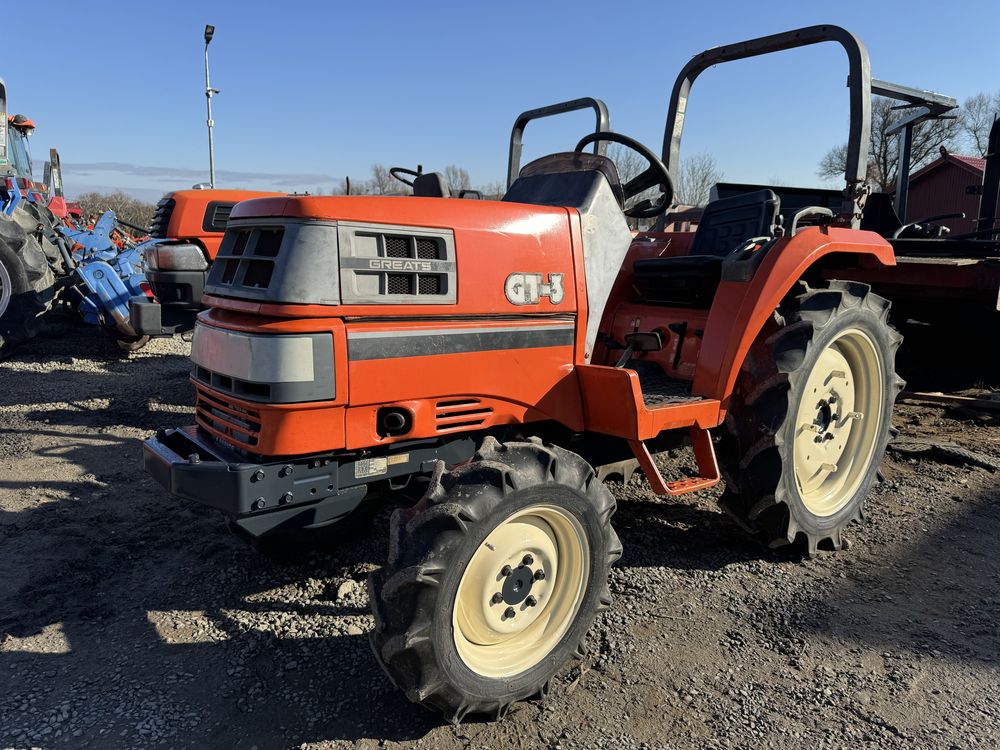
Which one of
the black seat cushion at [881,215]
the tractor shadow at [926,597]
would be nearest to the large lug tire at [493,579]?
the tractor shadow at [926,597]

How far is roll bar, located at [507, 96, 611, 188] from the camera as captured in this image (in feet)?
12.1

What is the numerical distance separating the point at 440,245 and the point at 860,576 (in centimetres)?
236

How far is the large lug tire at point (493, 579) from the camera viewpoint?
6.94ft

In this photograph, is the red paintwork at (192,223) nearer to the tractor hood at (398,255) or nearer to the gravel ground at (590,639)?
the gravel ground at (590,639)

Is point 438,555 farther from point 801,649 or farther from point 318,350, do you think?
point 801,649

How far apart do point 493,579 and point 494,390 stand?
669 mm

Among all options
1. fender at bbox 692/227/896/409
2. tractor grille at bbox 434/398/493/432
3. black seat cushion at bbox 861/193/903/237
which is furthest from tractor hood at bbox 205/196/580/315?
black seat cushion at bbox 861/193/903/237

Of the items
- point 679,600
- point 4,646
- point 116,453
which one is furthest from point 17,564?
point 679,600

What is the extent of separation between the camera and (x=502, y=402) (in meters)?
2.71

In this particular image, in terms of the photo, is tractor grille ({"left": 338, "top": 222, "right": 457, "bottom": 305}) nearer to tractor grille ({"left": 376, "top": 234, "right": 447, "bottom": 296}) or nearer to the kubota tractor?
tractor grille ({"left": 376, "top": 234, "right": 447, "bottom": 296})

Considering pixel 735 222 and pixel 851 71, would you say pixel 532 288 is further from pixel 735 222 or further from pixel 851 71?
pixel 851 71

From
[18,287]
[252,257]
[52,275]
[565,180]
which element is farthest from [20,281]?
[565,180]

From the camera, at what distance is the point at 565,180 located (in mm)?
3062

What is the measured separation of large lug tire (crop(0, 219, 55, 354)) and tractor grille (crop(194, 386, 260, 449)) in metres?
6.05
